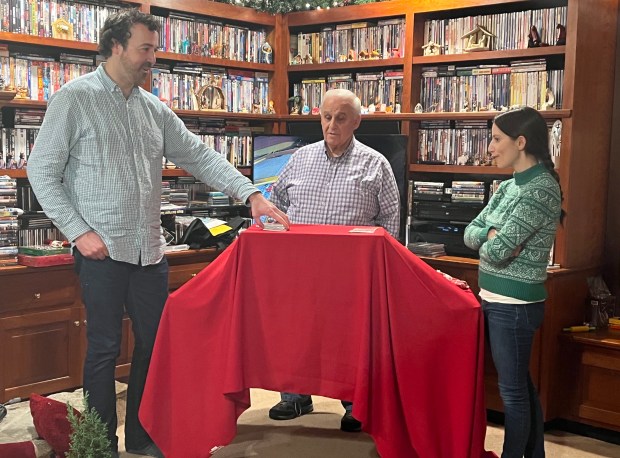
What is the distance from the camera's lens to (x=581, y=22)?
12.6 ft

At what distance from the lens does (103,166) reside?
9.93ft

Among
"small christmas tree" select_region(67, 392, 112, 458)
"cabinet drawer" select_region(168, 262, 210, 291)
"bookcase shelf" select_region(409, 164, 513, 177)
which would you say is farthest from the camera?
"cabinet drawer" select_region(168, 262, 210, 291)

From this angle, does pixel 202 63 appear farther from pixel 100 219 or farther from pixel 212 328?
pixel 212 328

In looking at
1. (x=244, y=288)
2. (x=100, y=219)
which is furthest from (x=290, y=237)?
(x=100, y=219)

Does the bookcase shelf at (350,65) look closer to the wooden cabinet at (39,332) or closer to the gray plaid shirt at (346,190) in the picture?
the gray plaid shirt at (346,190)

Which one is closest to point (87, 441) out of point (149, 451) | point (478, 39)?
point (149, 451)

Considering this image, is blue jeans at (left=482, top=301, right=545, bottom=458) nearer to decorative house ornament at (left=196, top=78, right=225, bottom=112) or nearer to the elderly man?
the elderly man

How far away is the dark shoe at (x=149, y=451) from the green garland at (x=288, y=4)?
2671 mm

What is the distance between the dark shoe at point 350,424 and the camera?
12.3 ft

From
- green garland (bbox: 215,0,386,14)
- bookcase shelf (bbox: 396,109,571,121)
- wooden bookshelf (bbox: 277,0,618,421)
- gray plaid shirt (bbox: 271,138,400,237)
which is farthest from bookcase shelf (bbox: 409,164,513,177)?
green garland (bbox: 215,0,386,14)

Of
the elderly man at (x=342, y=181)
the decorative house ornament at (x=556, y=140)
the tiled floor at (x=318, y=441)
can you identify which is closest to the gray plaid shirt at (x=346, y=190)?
the elderly man at (x=342, y=181)

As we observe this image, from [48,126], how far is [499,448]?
2.27 meters

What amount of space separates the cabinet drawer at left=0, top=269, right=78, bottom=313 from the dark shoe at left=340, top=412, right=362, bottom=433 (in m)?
1.42

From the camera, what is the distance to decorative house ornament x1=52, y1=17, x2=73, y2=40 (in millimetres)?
4215
